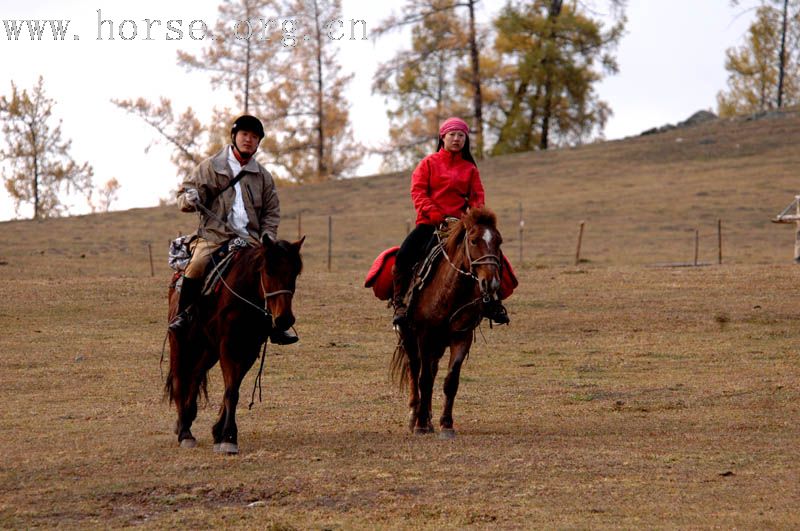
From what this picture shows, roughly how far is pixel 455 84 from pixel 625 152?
32.5 ft

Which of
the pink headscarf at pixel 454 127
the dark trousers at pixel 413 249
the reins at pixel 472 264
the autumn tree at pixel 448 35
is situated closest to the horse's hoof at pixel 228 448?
the reins at pixel 472 264

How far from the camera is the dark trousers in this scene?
11.8 metres

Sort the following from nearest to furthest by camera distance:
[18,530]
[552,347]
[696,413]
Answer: [18,530]
[696,413]
[552,347]

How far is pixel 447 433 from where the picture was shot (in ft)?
35.9

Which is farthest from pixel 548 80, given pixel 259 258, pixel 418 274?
pixel 259 258

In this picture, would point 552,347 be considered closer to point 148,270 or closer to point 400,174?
point 148,270

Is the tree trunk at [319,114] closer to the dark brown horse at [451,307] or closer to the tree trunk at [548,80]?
the tree trunk at [548,80]

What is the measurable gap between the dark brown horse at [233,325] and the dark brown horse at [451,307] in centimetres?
161

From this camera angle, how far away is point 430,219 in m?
11.8

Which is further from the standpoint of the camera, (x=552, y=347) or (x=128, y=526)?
(x=552, y=347)

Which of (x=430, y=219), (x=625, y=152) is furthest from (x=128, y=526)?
(x=625, y=152)

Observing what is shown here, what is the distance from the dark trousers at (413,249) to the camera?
1176 cm

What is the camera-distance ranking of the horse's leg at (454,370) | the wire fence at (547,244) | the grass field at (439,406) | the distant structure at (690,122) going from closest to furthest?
the grass field at (439,406), the horse's leg at (454,370), the wire fence at (547,244), the distant structure at (690,122)

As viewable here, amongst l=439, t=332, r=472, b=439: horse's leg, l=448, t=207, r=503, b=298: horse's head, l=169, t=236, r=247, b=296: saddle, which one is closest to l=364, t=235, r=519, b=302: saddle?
l=448, t=207, r=503, b=298: horse's head
